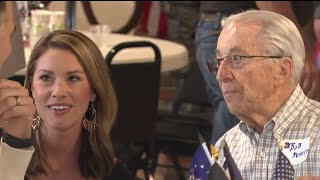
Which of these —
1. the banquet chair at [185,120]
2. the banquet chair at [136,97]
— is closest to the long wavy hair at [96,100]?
the banquet chair at [136,97]

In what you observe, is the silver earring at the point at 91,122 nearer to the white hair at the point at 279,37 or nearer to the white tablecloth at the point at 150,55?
the white hair at the point at 279,37

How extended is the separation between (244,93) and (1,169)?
682 millimetres

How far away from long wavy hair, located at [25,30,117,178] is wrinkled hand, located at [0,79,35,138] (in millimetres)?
477

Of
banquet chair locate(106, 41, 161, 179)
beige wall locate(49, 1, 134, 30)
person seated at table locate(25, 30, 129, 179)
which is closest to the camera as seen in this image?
person seated at table locate(25, 30, 129, 179)

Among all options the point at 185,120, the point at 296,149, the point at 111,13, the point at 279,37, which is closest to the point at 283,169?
the point at 296,149

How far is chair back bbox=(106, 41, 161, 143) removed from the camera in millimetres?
3373

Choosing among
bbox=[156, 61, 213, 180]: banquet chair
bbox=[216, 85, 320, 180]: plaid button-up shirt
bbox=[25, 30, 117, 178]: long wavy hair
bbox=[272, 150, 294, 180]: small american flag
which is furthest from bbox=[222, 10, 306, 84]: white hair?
bbox=[156, 61, 213, 180]: banquet chair

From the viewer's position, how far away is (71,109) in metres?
2.14

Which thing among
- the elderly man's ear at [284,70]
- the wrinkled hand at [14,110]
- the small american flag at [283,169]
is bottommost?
the small american flag at [283,169]

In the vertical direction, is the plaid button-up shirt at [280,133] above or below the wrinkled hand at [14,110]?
below

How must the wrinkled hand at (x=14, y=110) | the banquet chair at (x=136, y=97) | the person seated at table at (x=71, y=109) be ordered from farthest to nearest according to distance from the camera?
1. the banquet chair at (x=136, y=97)
2. the person seated at table at (x=71, y=109)
3. the wrinkled hand at (x=14, y=110)

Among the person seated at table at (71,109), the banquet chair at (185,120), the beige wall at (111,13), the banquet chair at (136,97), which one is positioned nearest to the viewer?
the person seated at table at (71,109)

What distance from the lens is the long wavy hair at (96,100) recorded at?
7.05ft

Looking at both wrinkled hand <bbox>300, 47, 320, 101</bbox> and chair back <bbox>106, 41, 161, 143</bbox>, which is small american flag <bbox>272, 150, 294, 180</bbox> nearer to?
wrinkled hand <bbox>300, 47, 320, 101</bbox>
